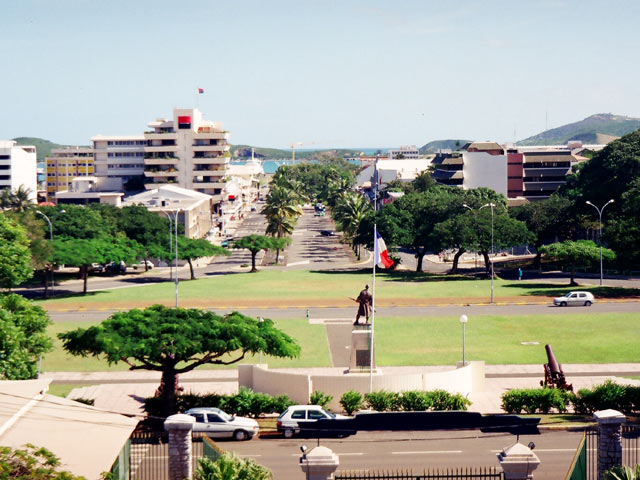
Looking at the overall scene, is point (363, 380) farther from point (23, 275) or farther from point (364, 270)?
point (364, 270)

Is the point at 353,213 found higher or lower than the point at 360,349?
higher

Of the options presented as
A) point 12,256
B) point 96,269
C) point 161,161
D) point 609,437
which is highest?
point 161,161

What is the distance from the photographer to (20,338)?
38.6 metres

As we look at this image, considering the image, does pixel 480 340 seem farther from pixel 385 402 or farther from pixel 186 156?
pixel 186 156

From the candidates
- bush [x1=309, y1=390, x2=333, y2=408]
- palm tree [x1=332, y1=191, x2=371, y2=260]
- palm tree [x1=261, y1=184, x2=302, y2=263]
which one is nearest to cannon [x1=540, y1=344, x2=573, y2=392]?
bush [x1=309, y1=390, x2=333, y2=408]

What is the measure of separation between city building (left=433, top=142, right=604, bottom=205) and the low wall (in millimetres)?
117323

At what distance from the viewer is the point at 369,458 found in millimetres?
28312

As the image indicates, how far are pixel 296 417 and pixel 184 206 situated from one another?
90209 mm

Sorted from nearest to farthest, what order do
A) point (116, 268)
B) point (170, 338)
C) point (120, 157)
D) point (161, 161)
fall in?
1. point (170, 338)
2. point (116, 268)
3. point (161, 161)
4. point (120, 157)

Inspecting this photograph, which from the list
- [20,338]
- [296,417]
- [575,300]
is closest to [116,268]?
[575,300]

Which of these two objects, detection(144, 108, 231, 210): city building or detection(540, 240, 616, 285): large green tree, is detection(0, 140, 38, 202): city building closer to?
detection(144, 108, 231, 210): city building

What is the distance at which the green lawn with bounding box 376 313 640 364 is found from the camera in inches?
1997

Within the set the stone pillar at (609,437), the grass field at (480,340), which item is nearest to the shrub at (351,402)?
the grass field at (480,340)

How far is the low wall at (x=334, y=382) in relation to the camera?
38.9 m
